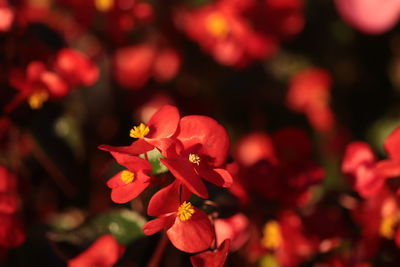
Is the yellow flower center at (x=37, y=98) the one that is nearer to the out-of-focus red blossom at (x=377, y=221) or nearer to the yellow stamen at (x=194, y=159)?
the yellow stamen at (x=194, y=159)

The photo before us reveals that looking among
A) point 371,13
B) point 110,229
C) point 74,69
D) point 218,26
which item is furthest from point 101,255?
point 371,13

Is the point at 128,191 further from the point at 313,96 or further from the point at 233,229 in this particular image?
the point at 313,96

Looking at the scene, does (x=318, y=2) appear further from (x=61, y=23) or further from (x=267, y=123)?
(x=61, y=23)

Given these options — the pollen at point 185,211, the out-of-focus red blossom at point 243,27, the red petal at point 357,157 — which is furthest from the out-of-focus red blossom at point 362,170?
the out-of-focus red blossom at point 243,27

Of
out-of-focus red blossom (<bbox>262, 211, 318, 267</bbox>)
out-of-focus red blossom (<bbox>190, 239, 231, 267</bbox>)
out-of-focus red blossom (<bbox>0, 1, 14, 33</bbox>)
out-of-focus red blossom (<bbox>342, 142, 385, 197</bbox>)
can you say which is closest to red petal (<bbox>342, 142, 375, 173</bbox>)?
out-of-focus red blossom (<bbox>342, 142, 385, 197</bbox>)

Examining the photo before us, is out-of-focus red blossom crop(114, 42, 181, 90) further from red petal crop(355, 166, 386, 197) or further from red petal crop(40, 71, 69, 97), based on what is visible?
red petal crop(355, 166, 386, 197)

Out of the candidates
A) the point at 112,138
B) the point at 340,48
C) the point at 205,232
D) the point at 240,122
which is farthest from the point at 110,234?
the point at 340,48
